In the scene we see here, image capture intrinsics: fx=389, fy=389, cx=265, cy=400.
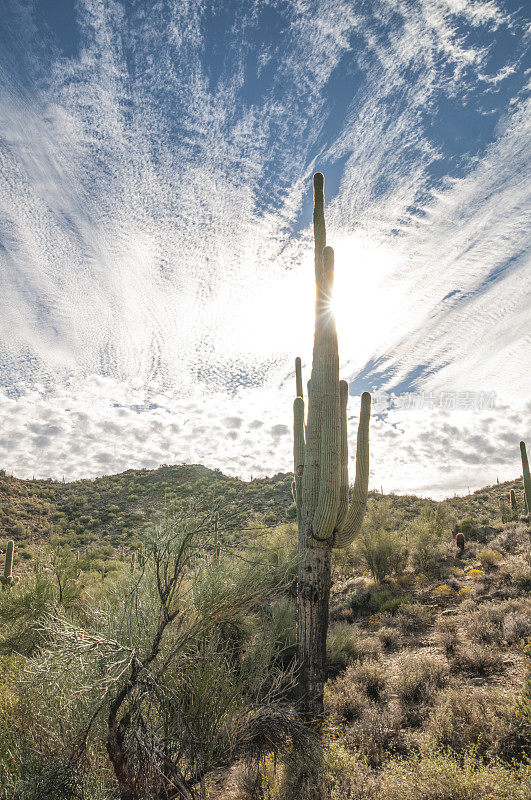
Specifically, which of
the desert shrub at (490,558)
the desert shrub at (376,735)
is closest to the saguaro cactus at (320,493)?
the desert shrub at (376,735)

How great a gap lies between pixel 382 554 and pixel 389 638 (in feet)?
23.0

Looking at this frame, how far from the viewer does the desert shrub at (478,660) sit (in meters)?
7.37

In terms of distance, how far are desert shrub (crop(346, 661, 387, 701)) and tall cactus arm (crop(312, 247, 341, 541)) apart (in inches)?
124

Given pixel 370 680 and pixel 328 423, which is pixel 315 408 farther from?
pixel 370 680

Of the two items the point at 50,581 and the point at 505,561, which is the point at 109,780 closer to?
the point at 50,581

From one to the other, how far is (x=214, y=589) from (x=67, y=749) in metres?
1.87

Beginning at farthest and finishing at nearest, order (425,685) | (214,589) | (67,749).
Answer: (425,685) → (214,589) → (67,749)

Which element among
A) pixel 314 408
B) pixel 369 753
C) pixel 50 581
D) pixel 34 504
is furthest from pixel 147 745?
pixel 34 504

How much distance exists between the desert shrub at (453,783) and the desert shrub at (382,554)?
13.3 metres

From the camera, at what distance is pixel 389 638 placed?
10227 mm

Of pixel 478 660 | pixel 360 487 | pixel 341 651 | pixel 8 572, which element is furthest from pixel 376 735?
pixel 8 572

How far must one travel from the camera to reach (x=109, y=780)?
3.72 metres

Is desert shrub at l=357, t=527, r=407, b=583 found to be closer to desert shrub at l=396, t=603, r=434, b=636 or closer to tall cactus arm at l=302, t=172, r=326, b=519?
desert shrub at l=396, t=603, r=434, b=636

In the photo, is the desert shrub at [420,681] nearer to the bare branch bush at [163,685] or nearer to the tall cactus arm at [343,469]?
the tall cactus arm at [343,469]
